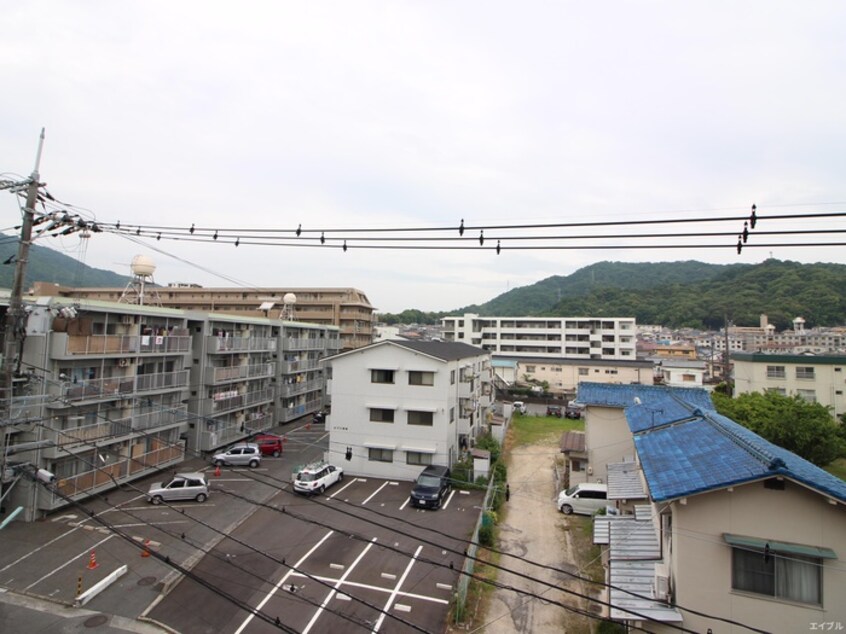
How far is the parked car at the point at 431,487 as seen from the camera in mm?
19031

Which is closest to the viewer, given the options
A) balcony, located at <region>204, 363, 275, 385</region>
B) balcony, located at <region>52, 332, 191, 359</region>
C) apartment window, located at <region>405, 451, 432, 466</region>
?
balcony, located at <region>52, 332, 191, 359</region>

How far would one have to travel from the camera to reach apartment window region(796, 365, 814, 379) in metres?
33.2

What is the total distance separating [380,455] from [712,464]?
16838 millimetres

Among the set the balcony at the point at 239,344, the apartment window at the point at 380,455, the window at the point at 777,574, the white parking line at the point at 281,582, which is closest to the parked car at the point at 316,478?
the apartment window at the point at 380,455

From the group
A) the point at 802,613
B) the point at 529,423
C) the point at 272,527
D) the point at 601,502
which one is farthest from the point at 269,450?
the point at 802,613

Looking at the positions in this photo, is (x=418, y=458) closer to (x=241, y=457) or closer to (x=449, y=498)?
(x=449, y=498)

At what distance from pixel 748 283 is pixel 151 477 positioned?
419ft

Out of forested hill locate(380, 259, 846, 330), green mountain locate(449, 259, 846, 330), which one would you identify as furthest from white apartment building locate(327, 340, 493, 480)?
green mountain locate(449, 259, 846, 330)

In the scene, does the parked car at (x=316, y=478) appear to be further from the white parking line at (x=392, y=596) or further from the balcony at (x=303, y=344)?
the balcony at (x=303, y=344)

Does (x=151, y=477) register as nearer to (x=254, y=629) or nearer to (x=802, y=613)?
(x=254, y=629)

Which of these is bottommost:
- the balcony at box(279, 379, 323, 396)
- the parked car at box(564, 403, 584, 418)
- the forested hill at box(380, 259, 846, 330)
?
the parked car at box(564, 403, 584, 418)

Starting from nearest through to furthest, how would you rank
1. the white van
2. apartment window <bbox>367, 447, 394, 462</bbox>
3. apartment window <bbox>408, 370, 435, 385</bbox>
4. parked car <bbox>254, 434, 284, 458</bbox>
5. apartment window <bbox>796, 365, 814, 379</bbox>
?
the white van
apartment window <bbox>367, 447, 394, 462</bbox>
apartment window <bbox>408, 370, 435, 385</bbox>
parked car <bbox>254, 434, 284, 458</bbox>
apartment window <bbox>796, 365, 814, 379</bbox>

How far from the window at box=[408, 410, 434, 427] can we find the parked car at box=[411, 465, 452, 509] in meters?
2.32

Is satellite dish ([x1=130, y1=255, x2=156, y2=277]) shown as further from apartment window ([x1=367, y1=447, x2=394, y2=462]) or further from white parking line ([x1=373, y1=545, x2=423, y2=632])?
white parking line ([x1=373, y1=545, x2=423, y2=632])
